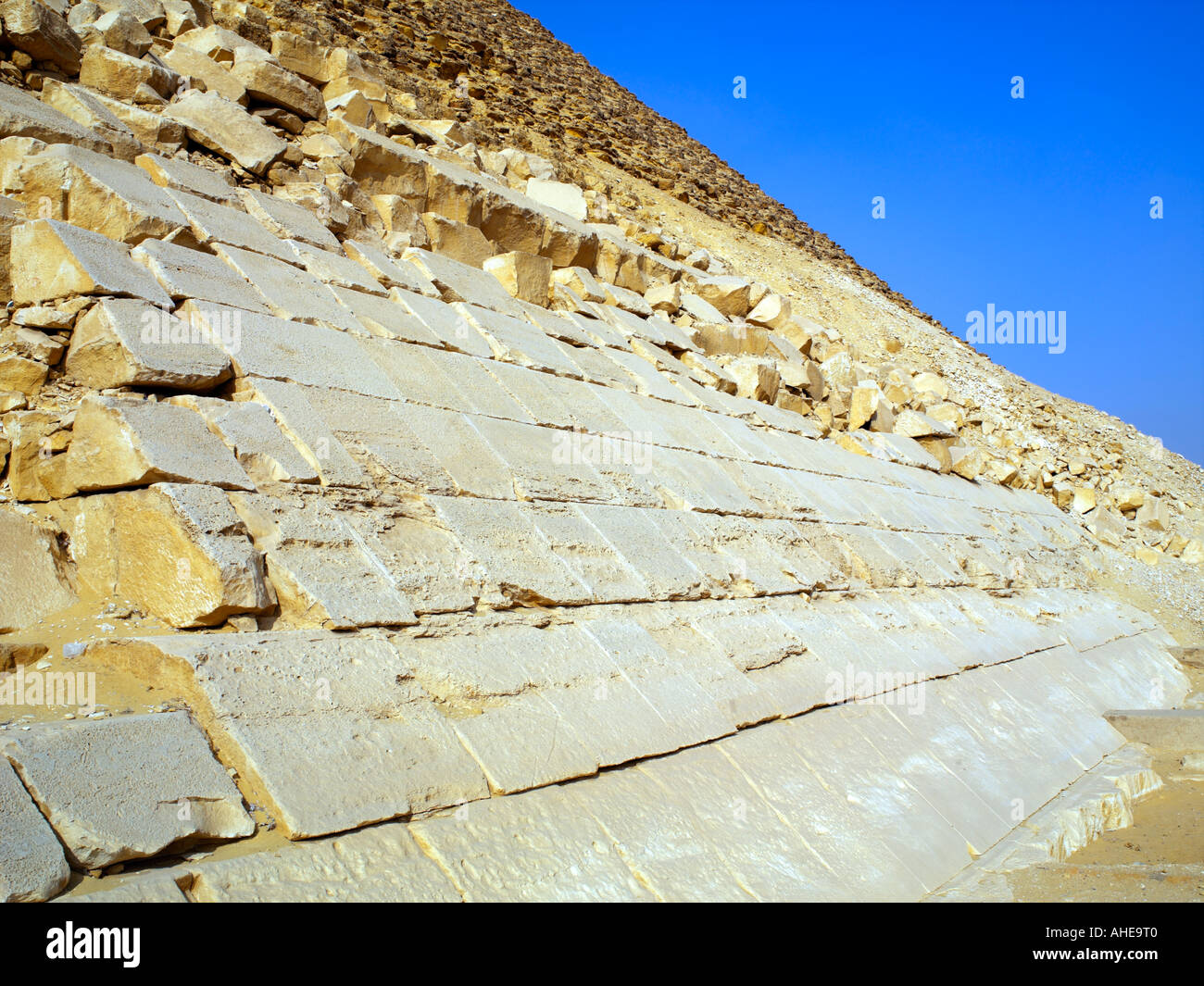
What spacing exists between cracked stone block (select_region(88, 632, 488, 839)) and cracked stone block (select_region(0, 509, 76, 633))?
1.27 ft

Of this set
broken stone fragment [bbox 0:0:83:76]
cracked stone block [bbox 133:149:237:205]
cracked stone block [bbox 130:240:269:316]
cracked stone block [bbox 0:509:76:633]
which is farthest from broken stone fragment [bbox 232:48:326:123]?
cracked stone block [bbox 0:509:76:633]

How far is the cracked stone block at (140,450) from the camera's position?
3.15 meters

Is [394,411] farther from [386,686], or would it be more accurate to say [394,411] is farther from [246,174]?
[246,174]

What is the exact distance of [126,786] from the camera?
2.16 meters

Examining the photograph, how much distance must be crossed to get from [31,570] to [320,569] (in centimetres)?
101

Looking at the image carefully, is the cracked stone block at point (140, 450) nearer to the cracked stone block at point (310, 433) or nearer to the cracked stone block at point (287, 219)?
the cracked stone block at point (310, 433)

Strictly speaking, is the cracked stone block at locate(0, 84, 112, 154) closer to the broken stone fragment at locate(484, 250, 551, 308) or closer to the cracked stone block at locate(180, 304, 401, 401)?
the cracked stone block at locate(180, 304, 401, 401)

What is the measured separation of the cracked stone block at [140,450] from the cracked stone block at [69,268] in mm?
758

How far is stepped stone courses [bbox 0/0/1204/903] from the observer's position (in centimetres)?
250

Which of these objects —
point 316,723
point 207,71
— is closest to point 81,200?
point 207,71

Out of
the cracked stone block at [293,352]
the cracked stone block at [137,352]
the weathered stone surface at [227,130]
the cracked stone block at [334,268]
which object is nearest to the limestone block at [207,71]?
the weathered stone surface at [227,130]

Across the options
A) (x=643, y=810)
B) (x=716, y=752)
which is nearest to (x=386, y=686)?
(x=643, y=810)
